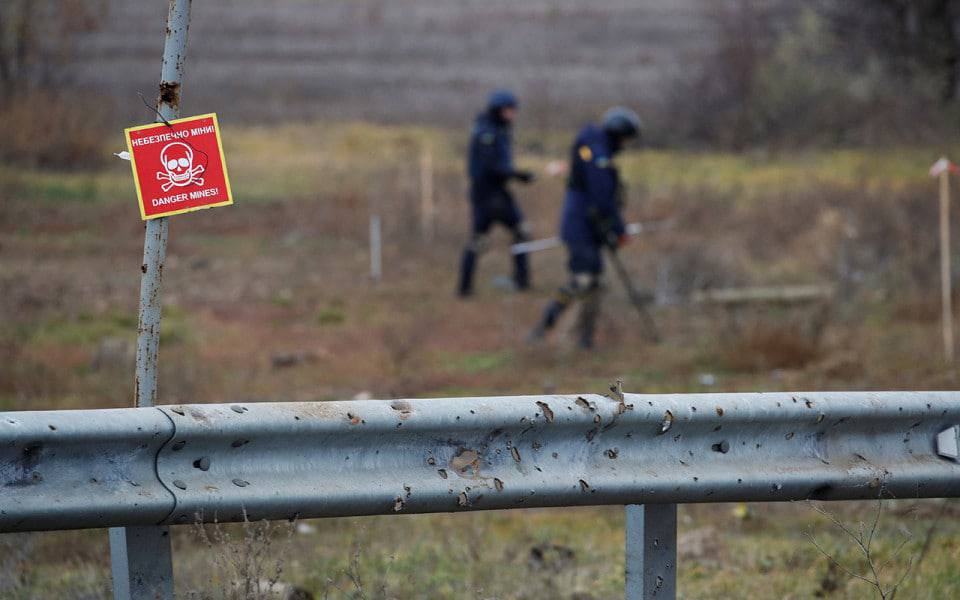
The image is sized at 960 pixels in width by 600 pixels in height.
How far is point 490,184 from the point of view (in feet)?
43.5

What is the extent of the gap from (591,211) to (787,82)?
17.1 metres

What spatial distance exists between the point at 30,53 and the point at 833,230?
16.5 metres

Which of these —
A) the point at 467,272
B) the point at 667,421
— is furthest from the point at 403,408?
the point at 467,272

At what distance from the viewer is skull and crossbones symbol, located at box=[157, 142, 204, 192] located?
3.41 metres

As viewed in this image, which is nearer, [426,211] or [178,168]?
[178,168]

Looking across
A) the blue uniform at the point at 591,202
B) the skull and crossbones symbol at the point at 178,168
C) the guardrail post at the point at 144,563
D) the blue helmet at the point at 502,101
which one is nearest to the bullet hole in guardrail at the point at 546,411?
the guardrail post at the point at 144,563

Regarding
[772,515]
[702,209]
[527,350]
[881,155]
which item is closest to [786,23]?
[881,155]

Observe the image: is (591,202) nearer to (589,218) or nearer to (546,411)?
(589,218)

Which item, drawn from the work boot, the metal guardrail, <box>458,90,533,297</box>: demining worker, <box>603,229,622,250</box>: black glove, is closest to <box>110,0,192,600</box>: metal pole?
the metal guardrail

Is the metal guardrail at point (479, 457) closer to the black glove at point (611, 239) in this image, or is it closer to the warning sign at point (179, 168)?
the warning sign at point (179, 168)

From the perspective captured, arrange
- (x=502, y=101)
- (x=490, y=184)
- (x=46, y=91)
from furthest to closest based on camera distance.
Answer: (x=46, y=91), (x=490, y=184), (x=502, y=101)

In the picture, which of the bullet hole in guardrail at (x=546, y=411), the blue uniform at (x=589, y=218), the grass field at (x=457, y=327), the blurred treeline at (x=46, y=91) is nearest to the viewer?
the bullet hole in guardrail at (x=546, y=411)

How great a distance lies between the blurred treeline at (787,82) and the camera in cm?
2348

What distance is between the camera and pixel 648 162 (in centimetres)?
2325
